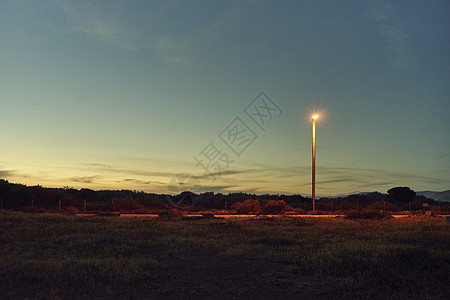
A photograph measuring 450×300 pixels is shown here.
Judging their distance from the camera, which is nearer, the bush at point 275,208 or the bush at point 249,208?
the bush at point 275,208

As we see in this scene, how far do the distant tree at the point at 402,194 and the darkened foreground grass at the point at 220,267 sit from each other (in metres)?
58.3

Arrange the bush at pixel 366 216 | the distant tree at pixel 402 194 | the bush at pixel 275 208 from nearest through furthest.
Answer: the bush at pixel 366 216 < the bush at pixel 275 208 < the distant tree at pixel 402 194

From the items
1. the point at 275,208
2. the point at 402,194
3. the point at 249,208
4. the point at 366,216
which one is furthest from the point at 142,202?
the point at 402,194

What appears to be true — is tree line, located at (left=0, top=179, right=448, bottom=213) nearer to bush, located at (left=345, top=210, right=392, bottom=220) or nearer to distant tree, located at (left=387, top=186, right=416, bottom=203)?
distant tree, located at (left=387, top=186, right=416, bottom=203)

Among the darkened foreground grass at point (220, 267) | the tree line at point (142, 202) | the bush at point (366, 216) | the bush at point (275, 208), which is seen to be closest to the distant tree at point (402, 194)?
the tree line at point (142, 202)

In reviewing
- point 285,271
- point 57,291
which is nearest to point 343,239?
point 285,271

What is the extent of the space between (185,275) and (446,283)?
22.4 ft

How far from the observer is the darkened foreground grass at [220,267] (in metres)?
9.24

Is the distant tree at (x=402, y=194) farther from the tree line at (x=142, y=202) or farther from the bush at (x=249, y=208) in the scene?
the bush at (x=249, y=208)

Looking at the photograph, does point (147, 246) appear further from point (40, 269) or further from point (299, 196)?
point (299, 196)

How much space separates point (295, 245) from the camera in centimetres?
1560

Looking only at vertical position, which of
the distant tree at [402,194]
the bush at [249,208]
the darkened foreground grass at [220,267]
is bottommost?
the darkened foreground grass at [220,267]

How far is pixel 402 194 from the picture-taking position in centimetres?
7131

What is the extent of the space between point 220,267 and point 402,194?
68.5 metres
